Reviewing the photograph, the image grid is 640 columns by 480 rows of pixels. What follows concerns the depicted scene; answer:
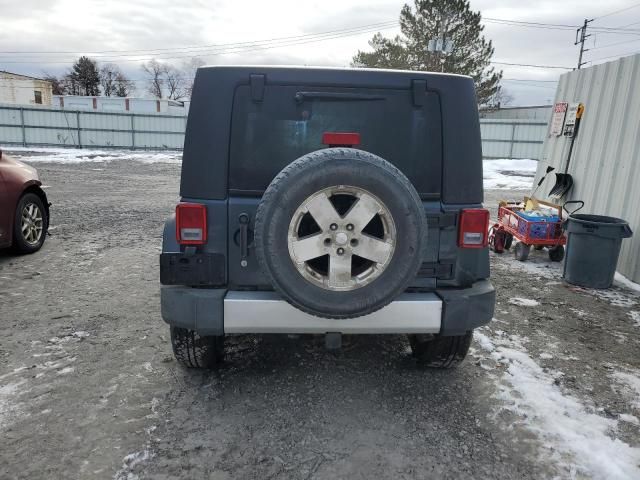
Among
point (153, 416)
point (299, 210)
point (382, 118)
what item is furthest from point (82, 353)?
point (382, 118)

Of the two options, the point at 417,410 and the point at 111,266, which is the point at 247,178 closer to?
the point at 417,410

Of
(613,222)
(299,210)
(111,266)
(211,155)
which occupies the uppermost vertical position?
(211,155)

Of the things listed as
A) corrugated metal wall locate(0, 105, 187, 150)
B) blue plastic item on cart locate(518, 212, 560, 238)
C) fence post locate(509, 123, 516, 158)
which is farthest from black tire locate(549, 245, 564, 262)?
corrugated metal wall locate(0, 105, 187, 150)

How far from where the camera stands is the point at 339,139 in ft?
8.80

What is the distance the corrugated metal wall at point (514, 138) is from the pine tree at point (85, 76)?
57.9 metres

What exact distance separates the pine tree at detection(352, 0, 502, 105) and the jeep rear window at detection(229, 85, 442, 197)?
31.0m

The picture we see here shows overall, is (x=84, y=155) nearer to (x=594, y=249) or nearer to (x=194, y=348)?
(x=194, y=348)

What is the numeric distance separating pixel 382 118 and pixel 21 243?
5237 millimetres

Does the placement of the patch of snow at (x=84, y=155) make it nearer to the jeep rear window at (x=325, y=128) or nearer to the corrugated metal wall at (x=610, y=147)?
the corrugated metal wall at (x=610, y=147)

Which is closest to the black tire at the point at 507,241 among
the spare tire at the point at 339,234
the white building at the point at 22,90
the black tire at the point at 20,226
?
the spare tire at the point at 339,234

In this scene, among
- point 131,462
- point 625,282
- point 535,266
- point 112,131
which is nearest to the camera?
point 131,462

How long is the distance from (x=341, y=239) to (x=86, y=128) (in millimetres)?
26778

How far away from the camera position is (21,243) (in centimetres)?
604

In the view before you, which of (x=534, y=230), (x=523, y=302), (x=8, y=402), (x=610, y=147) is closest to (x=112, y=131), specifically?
(x=534, y=230)
